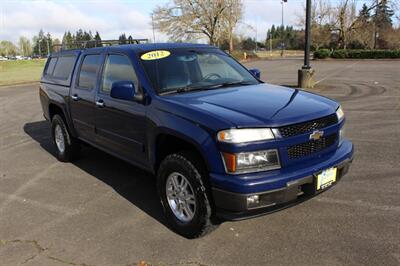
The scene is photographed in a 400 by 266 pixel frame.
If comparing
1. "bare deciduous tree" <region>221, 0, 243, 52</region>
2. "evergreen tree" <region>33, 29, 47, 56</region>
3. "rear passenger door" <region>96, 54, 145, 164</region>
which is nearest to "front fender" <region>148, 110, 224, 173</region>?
"rear passenger door" <region>96, 54, 145, 164</region>

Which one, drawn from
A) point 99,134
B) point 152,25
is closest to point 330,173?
point 99,134

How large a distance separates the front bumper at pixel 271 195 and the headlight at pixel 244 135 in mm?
349

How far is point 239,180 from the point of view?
339 centimetres

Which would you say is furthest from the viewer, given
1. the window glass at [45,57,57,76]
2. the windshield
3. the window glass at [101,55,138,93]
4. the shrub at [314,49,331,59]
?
the shrub at [314,49,331,59]

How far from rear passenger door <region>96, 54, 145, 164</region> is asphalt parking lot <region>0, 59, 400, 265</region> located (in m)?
0.65

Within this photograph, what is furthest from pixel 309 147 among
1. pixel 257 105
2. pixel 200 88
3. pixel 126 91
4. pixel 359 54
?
pixel 359 54

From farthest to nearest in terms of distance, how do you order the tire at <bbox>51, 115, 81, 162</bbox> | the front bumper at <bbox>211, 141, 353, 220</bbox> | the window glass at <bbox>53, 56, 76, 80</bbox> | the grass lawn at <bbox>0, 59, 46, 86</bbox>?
the grass lawn at <bbox>0, 59, 46, 86</bbox>, the tire at <bbox>51, 115, 81, 162</bbox>, the window glass at <bbox>53, 56, 76, 80</bbox>, the front bumper at <bbox>211, 141, 353, 220</bbox>

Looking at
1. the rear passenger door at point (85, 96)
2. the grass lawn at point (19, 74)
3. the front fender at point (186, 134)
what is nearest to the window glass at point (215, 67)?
the front fender at point (186, 134)

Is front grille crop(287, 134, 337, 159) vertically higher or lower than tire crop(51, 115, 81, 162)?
higher

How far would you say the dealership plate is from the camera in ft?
12.2

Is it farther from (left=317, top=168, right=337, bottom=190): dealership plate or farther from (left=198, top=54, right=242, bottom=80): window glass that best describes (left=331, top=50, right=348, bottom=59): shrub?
(left=317, top=168, right=337, bottom=190): dealership plate

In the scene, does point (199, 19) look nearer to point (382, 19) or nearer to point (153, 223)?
point (382, 19)

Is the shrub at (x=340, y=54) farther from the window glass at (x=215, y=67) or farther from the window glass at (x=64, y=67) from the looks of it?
the window glass at (x=215, y=67)

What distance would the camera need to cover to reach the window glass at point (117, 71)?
187 inches
